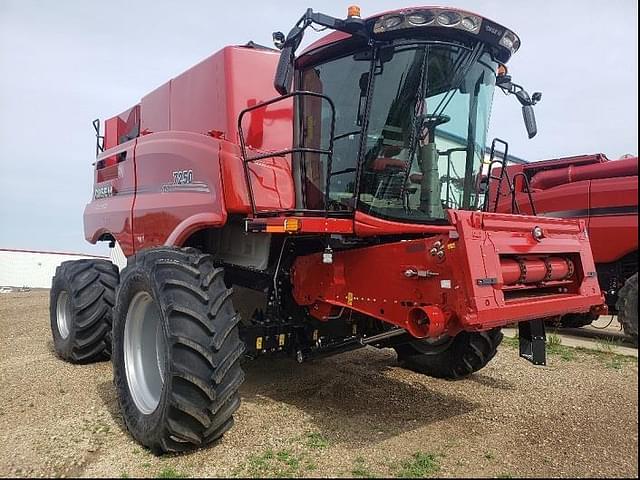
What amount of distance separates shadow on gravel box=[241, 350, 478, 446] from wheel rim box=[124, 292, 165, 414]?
33.7 inches

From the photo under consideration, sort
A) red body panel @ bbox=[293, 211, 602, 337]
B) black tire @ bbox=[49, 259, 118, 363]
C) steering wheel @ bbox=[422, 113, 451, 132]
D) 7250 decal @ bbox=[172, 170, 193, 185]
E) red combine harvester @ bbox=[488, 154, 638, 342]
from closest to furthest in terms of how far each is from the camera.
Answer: red combine harvester @ bbox=[488, 154, 638, 342]
red body panel @ bbox=[293, 211, 602, 337]
steering wheel @ bbox=[422, 113, 451, 132]
7250 decal @ bbox=[172, 170, 193, 185]
black tire @ bbox=[49, 259, 118, 363]

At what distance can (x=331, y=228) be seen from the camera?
372cm

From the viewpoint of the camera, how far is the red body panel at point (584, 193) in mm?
3737

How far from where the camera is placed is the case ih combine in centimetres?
339

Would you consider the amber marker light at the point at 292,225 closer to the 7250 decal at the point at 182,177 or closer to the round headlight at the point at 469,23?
the 7250 decal at the point at 182,177

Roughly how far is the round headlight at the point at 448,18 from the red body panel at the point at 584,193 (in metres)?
1.37

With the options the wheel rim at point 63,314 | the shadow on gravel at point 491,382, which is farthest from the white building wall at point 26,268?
the shadow on gravel at point 491,382

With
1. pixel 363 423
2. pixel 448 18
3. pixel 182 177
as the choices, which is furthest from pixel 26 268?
pixel 448 18

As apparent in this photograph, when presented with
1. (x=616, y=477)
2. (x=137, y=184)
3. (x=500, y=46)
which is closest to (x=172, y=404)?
(x=616, y=477)

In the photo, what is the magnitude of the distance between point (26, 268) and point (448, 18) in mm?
18422

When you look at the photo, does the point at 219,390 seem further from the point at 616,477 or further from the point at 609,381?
the point at 609,381

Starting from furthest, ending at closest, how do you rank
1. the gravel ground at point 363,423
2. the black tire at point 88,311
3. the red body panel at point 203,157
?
the black tire at point 88,311
the red body panel at point 203,157
the gravel ground at point 363,423

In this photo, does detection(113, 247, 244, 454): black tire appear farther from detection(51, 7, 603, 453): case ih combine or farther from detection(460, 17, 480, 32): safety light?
detection(460, 17, 480, 32): safety light

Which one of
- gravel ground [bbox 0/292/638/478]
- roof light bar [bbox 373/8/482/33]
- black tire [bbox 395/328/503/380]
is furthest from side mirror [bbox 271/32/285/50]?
black tire [bbox 395/328/503/380]
